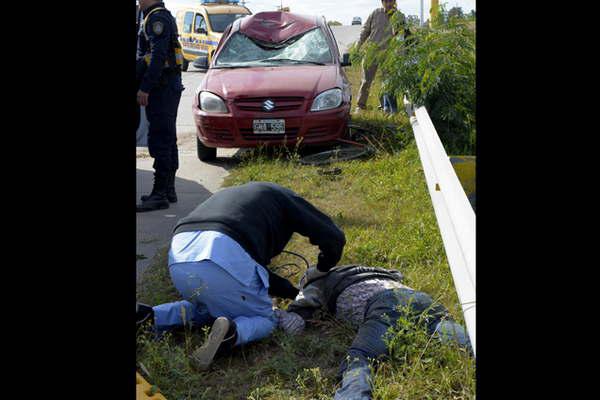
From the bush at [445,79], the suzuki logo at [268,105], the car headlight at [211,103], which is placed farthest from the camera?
the car headlight at [211,103]

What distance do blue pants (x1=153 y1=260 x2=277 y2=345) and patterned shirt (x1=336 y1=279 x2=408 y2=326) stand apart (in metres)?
0.39

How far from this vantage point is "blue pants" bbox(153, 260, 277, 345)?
417 cm

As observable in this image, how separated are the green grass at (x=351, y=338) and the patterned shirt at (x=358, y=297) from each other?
0.24 feet

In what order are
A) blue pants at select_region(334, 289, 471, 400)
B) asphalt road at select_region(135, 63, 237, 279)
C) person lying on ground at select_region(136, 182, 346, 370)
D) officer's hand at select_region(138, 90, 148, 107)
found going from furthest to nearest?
officer's hand at select_region(138, 90, 148, 107), asphalt road at select_region(135, 63, 237, 279), person lying on ground at select_region(136, 182, 346, 370), blue pants at select_region(334, 289, 471, 400)

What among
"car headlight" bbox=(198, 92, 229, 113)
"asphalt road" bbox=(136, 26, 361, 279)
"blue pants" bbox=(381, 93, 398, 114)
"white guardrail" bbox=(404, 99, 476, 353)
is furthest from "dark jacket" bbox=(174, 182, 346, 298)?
"blue pants" bbox=(381, 93, 398, 114)

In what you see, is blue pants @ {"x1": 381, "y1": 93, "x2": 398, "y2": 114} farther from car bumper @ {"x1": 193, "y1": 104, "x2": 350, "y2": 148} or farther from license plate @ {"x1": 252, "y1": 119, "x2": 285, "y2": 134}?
license plate @ {"x1": 252, "y1": 119, "x2": 285, "y2": 134}

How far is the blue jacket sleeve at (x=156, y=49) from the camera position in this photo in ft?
24.1

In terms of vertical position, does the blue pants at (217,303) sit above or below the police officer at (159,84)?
below

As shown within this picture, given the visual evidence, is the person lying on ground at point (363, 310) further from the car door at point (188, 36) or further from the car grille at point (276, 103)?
the car door at point (188, 36)

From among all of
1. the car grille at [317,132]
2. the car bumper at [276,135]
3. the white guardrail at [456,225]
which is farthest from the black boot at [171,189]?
the white guardrail at [456,225]

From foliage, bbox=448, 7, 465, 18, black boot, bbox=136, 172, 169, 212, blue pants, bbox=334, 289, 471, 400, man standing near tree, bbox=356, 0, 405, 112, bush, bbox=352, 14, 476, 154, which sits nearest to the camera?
blue pants, bbox=334, 289, 471, 400
